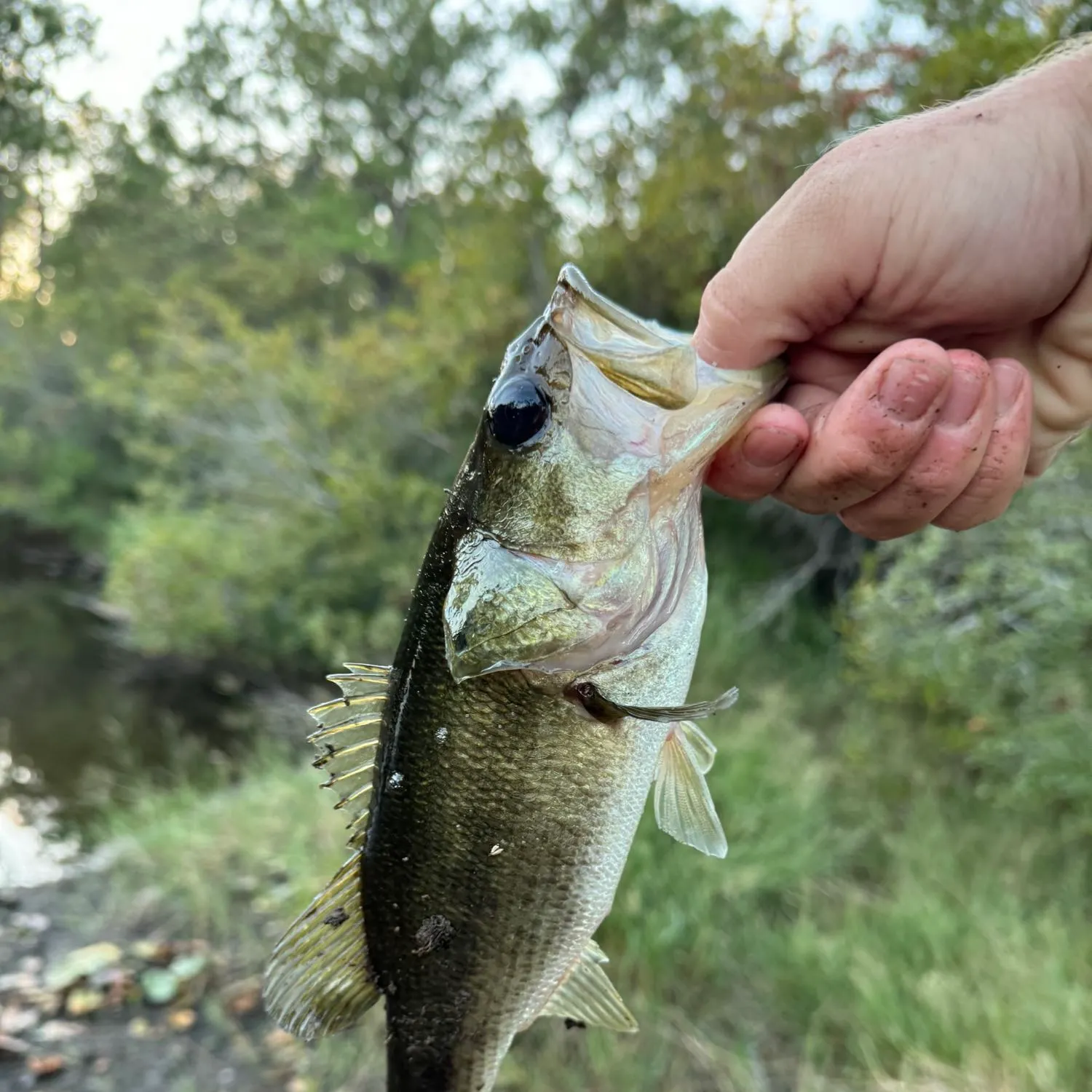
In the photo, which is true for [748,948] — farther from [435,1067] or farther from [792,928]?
[435,1067]

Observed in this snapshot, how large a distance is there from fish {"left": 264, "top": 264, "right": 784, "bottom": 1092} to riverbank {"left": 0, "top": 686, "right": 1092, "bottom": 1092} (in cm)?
174

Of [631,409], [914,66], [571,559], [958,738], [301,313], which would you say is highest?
[301,313]

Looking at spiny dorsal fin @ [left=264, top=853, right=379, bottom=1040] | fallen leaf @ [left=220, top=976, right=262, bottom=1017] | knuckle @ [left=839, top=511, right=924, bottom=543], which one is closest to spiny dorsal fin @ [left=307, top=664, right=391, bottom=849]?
spiny dorsal fin @ [left=264, top=853, right=379, bottom=1040]

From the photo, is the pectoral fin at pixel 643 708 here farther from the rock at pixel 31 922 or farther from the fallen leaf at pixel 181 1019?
the rock at pixel 31 922

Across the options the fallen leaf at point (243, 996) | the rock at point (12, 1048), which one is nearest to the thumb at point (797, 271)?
the fallen leaf at point (243, 996)

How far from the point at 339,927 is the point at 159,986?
2858 mm

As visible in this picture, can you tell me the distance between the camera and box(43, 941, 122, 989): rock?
3682mm

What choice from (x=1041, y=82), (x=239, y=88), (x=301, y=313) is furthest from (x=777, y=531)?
(x=239, y=88)

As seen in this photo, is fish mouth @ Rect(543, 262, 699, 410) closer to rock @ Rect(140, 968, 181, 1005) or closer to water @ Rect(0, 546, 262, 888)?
rock @ Rect(140, 968, 181, 1005)

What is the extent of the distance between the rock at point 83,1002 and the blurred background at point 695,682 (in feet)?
0.05

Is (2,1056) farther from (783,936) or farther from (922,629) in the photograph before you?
(922,629)

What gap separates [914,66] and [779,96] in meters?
1.10

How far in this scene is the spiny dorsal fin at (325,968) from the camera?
1483mm

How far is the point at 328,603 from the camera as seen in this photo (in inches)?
343
